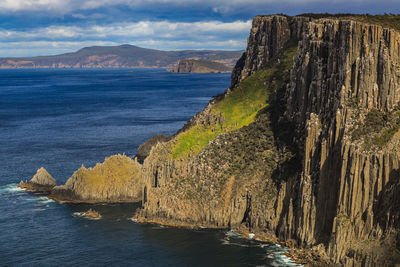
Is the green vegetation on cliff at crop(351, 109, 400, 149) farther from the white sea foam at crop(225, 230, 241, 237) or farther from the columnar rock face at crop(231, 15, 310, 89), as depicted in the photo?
the columnar rock face at crop(231, 15, 310, 89)

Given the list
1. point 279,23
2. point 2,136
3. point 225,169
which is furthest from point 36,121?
point 225,169

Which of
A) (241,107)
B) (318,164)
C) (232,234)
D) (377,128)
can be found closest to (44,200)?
(232,234)

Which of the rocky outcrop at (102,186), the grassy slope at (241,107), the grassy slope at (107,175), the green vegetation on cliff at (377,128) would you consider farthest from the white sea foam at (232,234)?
the grassy slope at (107,175)

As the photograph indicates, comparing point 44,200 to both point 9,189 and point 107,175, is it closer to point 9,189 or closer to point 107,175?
point 9,189

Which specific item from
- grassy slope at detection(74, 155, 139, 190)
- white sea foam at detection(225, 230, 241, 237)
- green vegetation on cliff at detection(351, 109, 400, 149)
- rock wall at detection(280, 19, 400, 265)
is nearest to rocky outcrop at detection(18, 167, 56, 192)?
grassy slope at detection(74, 155, 139, 190)

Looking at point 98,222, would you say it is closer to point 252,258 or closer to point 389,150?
point 252,258
